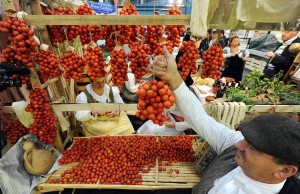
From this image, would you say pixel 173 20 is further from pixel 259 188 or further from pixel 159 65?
pixel 259 188

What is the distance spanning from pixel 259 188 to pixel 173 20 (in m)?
1.43

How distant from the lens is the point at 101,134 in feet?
9.74

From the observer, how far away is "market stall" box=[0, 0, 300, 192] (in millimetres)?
1477

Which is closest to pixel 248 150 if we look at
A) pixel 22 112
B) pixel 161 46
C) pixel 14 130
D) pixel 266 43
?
pixel 161 46

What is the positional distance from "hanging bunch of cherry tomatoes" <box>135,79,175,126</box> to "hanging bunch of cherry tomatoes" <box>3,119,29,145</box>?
2.05 metres

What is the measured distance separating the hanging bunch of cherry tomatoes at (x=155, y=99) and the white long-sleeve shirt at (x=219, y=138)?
195 millimetres

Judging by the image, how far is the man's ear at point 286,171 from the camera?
107 cm

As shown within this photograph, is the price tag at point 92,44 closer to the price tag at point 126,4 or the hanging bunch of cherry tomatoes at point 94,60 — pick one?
the hanging bunch of cherry tomatoes at point 94,60

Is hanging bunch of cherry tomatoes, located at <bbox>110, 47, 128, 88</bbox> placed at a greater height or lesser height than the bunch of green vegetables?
greater

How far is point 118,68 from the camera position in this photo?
1.87 metres

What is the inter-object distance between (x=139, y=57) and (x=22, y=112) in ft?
5.34

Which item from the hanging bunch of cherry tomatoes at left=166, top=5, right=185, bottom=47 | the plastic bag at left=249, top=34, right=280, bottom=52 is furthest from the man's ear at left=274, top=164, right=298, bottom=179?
the plastic bag at left=249, top=34, right=280, bottom=52

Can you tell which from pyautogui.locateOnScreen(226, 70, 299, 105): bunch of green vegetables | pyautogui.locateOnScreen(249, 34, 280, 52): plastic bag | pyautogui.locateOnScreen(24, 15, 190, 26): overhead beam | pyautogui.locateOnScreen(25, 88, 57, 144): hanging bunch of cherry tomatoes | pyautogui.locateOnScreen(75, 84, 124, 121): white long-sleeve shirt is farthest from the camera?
pyautogui.locateOnScreen(249, 34, 280, 52): plastic bag

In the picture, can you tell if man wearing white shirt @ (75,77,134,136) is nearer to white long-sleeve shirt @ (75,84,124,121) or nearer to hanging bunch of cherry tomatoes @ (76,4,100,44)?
white long-sleeve shirt @ (75,84,124,121)
